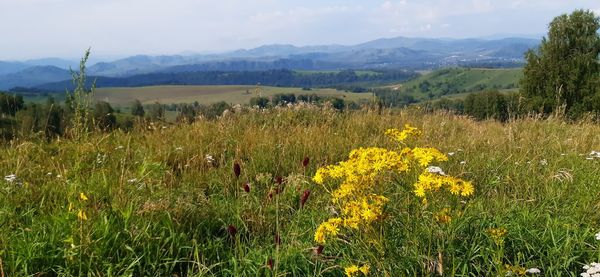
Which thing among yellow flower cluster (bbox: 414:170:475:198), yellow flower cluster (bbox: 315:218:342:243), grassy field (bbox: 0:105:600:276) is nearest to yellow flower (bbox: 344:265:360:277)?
grassy field (bbox: 0:105:600:276)

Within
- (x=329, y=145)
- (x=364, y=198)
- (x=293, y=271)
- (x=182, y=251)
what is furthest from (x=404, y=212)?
(x=329, y=145)

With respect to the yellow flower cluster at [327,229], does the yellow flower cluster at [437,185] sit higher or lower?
higher

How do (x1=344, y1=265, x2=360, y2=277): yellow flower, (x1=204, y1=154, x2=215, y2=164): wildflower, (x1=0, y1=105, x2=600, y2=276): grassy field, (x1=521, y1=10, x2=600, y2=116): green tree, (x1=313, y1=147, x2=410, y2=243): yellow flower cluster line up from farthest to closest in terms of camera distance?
(x1=521, y1=10, x2=600, y2=116): green tree
(x1=204, y1=154, x2=215, y2=164): wildflower
(x1=0, y1=105, x2=600, y2=276): grassy field
(x1=313, y1=147, x2=410, y2=243): yellow flower cluster
(x1=344, y1=265, x2=360, y2=277): yellow flower

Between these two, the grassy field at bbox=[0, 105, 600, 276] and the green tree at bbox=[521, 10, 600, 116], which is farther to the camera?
the green tree at bbox=[521, 10, 600, 116]

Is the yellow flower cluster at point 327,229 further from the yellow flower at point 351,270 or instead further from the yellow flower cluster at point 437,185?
the yellow flower cluster at point 437,185

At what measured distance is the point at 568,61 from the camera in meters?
38.8

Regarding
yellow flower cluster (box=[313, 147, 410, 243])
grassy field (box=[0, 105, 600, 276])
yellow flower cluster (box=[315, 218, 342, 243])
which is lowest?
grassy field (box=[0, 105, 600, 276])

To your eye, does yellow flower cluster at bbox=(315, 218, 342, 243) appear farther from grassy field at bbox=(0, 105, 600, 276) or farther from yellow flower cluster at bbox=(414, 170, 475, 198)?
yellow flower cluster at bbox=(414, 170, 475, 198)

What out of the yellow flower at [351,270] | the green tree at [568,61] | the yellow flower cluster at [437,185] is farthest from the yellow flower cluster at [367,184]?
the green tree at [568,61]

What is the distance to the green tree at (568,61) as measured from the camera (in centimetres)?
3775

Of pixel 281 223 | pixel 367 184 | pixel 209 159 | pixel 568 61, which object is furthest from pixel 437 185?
pixel 568 61

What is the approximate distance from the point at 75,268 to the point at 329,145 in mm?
4671

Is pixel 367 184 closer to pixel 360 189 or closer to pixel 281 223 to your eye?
pixel 360 189

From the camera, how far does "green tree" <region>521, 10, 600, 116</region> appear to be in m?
37.8
